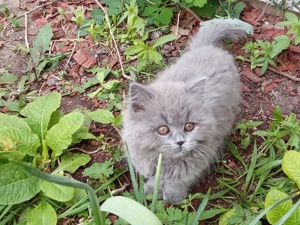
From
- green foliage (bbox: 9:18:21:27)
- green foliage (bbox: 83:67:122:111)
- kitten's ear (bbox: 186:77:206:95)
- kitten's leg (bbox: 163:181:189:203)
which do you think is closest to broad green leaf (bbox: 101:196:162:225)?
kitten's ear (bbox: 186:77:206:95)

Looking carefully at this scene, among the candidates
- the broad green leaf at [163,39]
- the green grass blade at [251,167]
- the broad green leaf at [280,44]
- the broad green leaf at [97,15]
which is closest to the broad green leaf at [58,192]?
the green grass blade at [251,167]

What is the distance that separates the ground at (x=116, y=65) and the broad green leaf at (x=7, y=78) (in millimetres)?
68

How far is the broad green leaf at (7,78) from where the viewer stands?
129 inches

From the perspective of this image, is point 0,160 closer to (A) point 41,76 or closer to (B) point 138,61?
(A) point 41,76

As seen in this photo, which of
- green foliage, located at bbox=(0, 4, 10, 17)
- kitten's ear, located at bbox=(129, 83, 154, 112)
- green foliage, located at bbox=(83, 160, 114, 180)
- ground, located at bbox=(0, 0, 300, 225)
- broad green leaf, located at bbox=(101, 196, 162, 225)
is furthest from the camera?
green foliage, located at bbox=(0, 4, 10, 17)

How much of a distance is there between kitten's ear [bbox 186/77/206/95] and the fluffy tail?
0.83m

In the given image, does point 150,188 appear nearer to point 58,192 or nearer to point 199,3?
point 58,192

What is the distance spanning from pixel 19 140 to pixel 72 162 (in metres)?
0.37

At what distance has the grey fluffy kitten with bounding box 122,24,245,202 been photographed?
223cm

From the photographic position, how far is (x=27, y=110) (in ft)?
9.28

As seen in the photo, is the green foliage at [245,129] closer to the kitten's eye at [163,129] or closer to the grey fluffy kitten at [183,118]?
the grey fluffy kitten at [183,118]

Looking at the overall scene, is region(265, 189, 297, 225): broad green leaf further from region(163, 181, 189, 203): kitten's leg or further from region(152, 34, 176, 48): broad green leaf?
region(152, 34, 176, 48): broad green leaf

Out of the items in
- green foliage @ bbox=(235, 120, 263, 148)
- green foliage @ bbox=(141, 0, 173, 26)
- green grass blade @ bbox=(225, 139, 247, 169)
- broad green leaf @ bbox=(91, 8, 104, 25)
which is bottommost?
green grass blade @ bbox=(225, 139, 247, 169)

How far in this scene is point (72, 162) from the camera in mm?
2742
